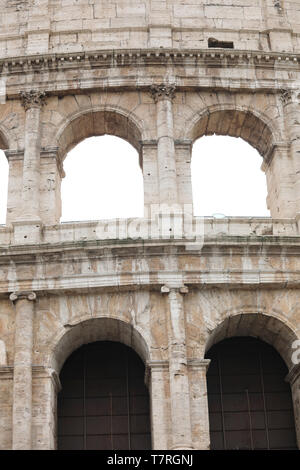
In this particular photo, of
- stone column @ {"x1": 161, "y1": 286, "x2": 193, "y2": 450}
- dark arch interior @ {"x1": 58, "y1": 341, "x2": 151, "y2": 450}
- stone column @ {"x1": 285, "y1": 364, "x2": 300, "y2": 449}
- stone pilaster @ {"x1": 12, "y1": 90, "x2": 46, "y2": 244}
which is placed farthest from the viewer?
stone pilaster @ {"x1": 12, "y1": 90, "x2": 46, "y2": 244}

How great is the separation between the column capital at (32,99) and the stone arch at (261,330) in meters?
6.58

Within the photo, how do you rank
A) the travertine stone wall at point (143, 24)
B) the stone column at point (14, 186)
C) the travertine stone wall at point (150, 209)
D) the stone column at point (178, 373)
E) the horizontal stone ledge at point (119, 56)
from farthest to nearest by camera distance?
the travertine stone wall at point (143, 24), the horizontal stone ledge at point (119, 56), the stone column at point (14, 186), the travertine stone wall at point (150, 209), the stone column at point (178, 373)

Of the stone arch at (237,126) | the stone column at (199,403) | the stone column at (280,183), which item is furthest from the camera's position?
the stone arch at (237,126)

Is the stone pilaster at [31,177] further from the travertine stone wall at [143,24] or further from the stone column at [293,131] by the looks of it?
the stone column at [293,131]

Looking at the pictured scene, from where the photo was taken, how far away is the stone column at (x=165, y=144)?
18984 millimetres

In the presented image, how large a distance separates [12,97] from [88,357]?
623 cm

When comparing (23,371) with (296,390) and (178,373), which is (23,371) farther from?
(296,390)

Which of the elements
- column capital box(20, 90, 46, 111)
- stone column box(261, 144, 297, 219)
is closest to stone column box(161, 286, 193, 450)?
stone column box(261, 144, 297, 219)

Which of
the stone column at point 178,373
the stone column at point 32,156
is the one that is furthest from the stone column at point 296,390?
the stone column at point 32,156

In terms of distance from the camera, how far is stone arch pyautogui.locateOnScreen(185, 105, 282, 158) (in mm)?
20250

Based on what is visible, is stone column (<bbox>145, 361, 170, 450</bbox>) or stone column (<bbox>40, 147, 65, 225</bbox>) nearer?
stone column (<bbox>145, 361, 170, 450</bbox>)

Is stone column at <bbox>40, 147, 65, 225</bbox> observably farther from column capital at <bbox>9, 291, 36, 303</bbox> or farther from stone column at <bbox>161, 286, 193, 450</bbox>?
stone column at <bbox>161, 286, 193, 450</bbox>

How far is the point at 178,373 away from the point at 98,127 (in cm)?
666
